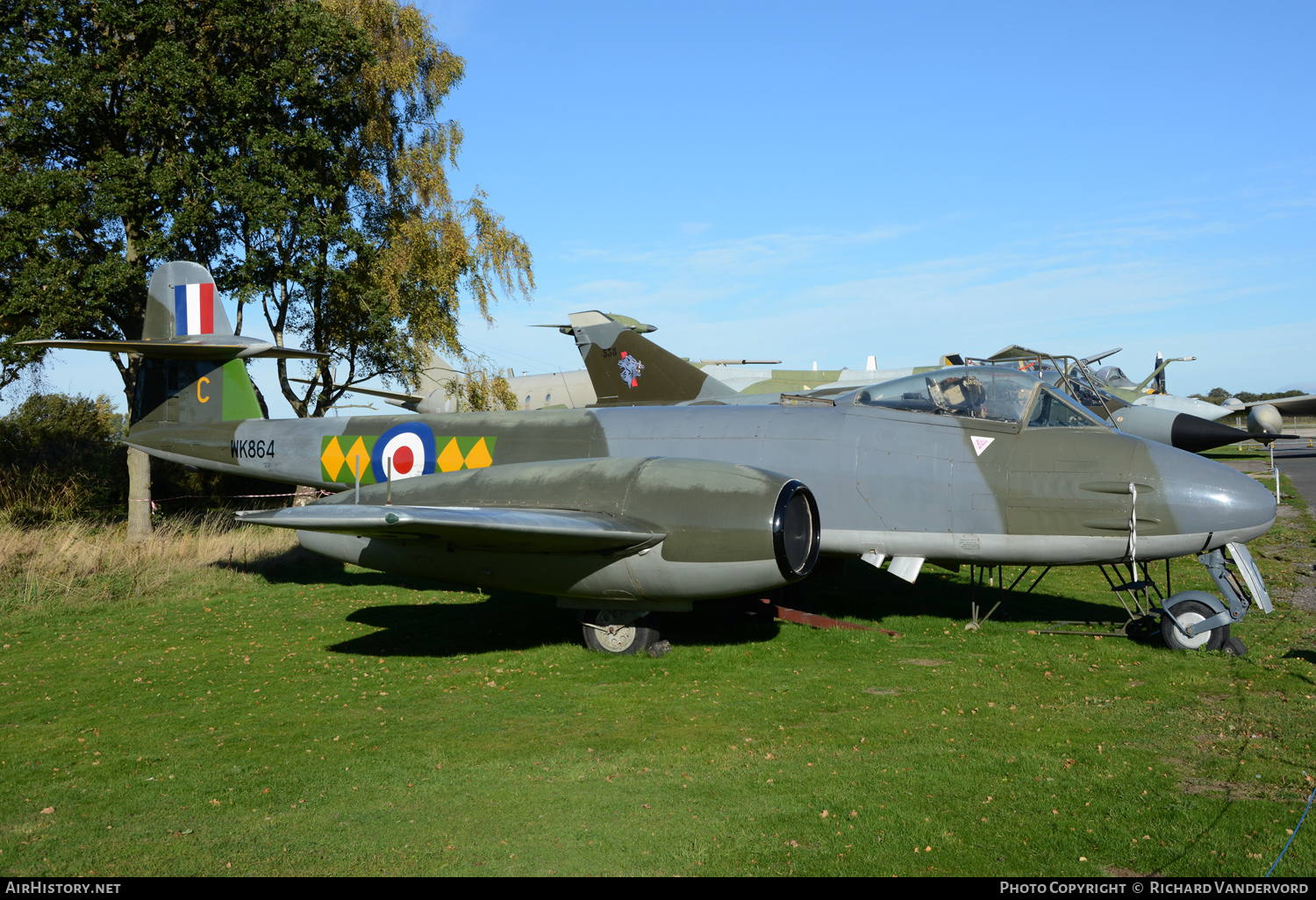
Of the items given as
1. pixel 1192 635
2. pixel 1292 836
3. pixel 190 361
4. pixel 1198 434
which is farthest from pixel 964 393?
pixel 1198 434

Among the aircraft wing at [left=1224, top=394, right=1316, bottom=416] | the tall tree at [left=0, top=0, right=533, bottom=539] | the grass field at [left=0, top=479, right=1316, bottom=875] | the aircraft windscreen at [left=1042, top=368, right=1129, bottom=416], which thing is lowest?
the grass field at [left=0, top=479, right=1316, bottom=875]

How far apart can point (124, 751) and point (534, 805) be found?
322 centimetres

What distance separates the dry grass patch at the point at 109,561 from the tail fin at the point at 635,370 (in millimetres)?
6640

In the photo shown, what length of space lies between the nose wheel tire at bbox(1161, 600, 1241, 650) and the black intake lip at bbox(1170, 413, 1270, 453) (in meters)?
12.3

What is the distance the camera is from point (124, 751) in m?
6.01

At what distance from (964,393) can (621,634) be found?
428cm

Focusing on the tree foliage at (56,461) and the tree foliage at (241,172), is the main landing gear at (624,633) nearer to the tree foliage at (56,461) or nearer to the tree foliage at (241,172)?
the tree foliage at (241,172)

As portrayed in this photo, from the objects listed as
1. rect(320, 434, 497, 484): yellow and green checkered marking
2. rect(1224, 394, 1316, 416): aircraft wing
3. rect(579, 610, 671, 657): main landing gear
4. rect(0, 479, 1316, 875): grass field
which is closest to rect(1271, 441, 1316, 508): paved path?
rect(1224, 394, 1316, 416): aircraft wing

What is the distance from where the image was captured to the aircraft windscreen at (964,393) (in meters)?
8.55

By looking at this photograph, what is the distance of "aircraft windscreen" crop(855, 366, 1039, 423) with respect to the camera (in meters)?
8.55

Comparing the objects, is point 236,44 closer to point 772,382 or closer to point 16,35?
point 16,35

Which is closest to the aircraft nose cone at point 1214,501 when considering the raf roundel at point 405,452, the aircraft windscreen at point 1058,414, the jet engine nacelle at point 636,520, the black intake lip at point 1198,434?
the aircraft windscreen at point 1058,414

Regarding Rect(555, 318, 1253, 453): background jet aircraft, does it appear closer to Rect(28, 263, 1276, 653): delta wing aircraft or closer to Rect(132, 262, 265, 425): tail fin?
Rect(28, 263, 1276, 653): delta wing aircraft

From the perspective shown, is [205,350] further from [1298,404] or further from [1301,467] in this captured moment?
[1298,404]
